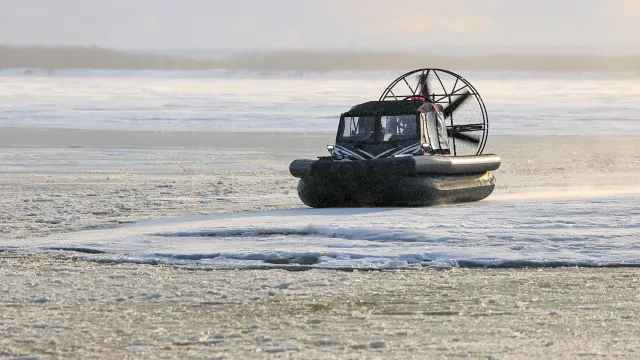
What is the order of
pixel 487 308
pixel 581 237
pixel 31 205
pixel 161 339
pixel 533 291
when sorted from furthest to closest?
pixel 31 205, pixel 581 237, pixel 533 291, pixel 487 308, pixel 161 339

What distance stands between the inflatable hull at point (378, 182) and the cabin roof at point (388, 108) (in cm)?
84

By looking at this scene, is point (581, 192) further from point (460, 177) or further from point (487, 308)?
point (487, 308)

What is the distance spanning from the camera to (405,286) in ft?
23.1

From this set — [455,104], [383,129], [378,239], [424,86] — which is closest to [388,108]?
[383,129]

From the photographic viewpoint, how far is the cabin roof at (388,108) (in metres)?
12.6

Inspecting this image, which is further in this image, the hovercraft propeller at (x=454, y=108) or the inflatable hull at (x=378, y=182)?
the hovercraft propeller at (x=454, y=108)

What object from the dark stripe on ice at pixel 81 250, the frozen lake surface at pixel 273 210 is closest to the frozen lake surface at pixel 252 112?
the frozen lake surface at pixel 273 210

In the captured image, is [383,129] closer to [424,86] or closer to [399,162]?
[399,162]

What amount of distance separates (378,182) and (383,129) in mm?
1147

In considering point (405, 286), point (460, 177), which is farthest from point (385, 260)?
point (460, 177)

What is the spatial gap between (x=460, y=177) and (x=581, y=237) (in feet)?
11.7

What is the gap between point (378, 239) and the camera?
9.08 m

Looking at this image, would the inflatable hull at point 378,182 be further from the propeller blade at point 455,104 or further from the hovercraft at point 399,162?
the propeller blade at point 455,104

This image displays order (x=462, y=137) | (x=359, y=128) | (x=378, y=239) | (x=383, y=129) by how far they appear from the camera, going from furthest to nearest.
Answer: (x=462, y=137) < (x=359, y=128) < (x=383, y=129) < (x=378, y=239)
